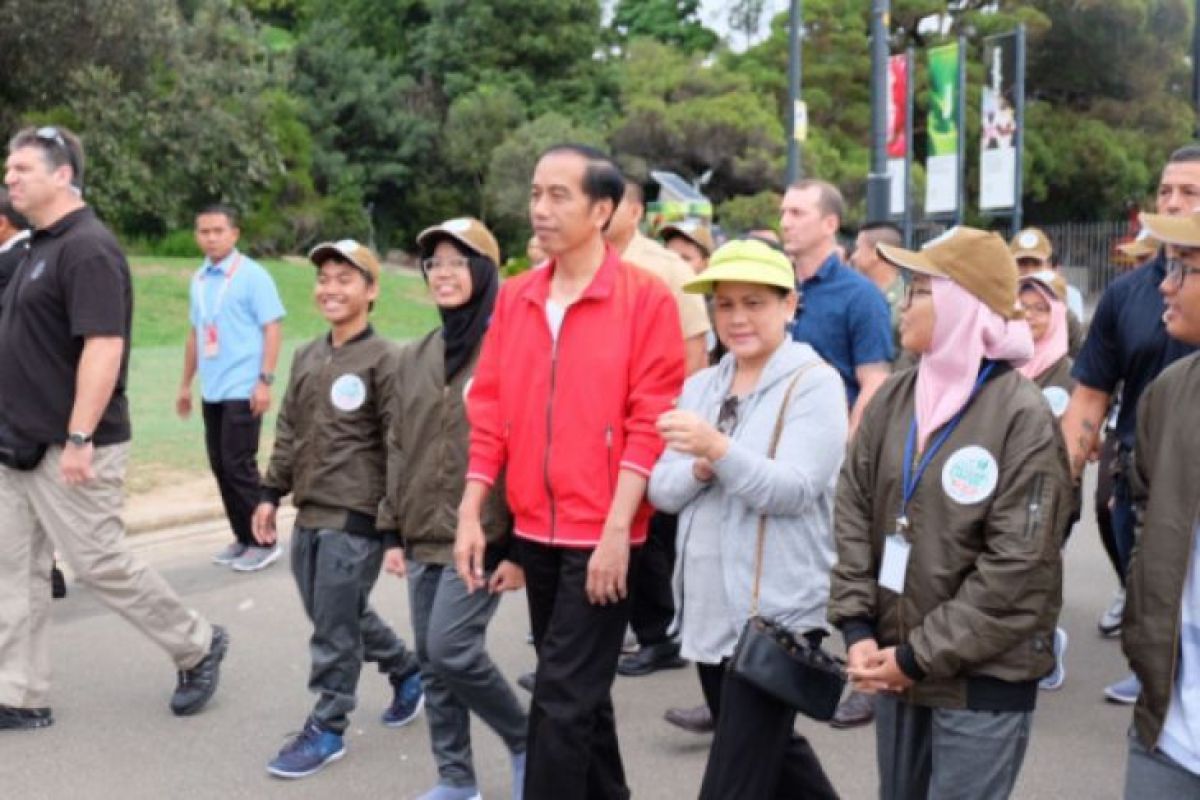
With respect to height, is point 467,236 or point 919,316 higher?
point 467,236

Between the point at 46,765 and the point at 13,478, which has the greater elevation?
the point at 13,478

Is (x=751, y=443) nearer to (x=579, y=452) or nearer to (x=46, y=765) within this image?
(x=579, y=452)

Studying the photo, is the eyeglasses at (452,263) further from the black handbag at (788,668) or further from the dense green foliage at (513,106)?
the dense green foliage at (513,106)

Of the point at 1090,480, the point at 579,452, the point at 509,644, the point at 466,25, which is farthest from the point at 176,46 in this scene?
the point at 579,452

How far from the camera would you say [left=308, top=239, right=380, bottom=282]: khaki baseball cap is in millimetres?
4941

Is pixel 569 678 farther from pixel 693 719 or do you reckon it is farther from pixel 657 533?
pixel 657 533

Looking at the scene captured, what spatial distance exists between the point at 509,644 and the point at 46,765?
2229 mm

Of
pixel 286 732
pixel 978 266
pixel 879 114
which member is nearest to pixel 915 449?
pixel 978 266

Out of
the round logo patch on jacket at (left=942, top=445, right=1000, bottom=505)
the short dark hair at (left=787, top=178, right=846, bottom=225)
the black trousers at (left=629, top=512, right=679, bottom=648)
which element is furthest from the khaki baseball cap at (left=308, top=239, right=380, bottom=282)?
the round logo patch on jacket at (left=942, top=445, right=1000, bottom=505)

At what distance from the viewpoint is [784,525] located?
140 inches

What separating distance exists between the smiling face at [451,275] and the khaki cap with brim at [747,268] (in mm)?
909

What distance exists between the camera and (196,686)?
560cm

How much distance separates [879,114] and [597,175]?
11.5 meters

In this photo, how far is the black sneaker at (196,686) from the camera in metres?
5.57
